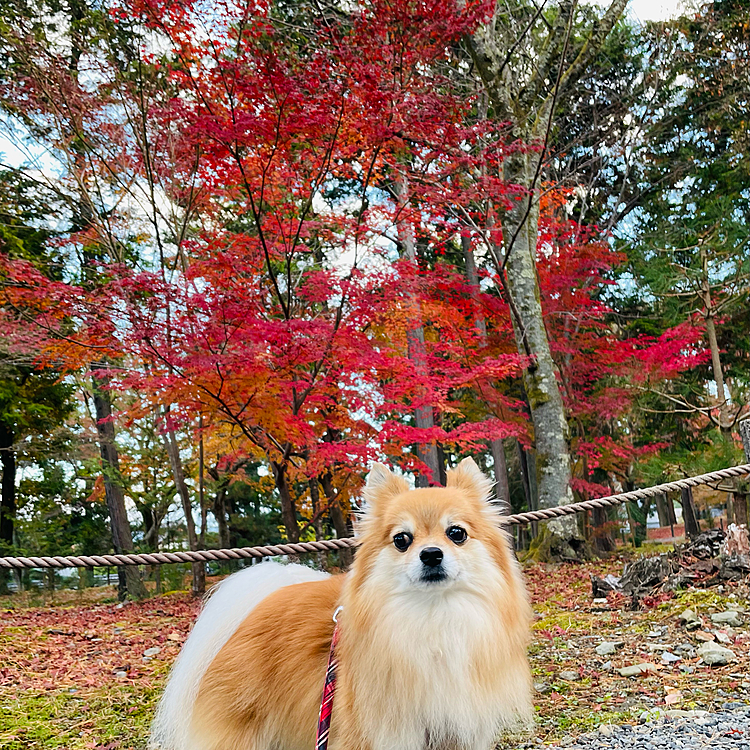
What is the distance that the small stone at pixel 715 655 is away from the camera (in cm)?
323

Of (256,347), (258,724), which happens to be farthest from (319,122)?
(258,724)

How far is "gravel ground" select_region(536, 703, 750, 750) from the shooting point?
2287 mm

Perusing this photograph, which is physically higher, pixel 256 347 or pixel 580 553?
pixel 256 347

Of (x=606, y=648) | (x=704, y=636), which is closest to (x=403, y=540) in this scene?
(x=606, y=648)

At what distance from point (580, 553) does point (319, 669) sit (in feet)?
22.3

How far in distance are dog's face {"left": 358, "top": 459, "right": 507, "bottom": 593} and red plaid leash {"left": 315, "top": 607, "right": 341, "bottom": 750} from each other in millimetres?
281

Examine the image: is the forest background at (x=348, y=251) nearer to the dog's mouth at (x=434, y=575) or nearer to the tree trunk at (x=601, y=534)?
the tree trunk at (x=601, y=534)

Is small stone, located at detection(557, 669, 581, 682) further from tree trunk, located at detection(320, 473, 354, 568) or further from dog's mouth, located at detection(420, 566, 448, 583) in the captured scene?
tree trunk, located at detection(320, 473, 354, 568)

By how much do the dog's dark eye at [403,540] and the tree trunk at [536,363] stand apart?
21.0 feet

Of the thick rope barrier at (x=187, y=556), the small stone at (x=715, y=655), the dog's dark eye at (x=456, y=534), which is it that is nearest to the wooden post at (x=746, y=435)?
the small stone at (x=715, y=655)

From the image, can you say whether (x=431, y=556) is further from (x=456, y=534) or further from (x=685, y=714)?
(x=685, y=714)

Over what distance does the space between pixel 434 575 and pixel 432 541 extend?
0.29ft

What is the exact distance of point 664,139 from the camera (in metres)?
12.0

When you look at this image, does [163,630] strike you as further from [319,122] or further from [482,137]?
[482,137]
